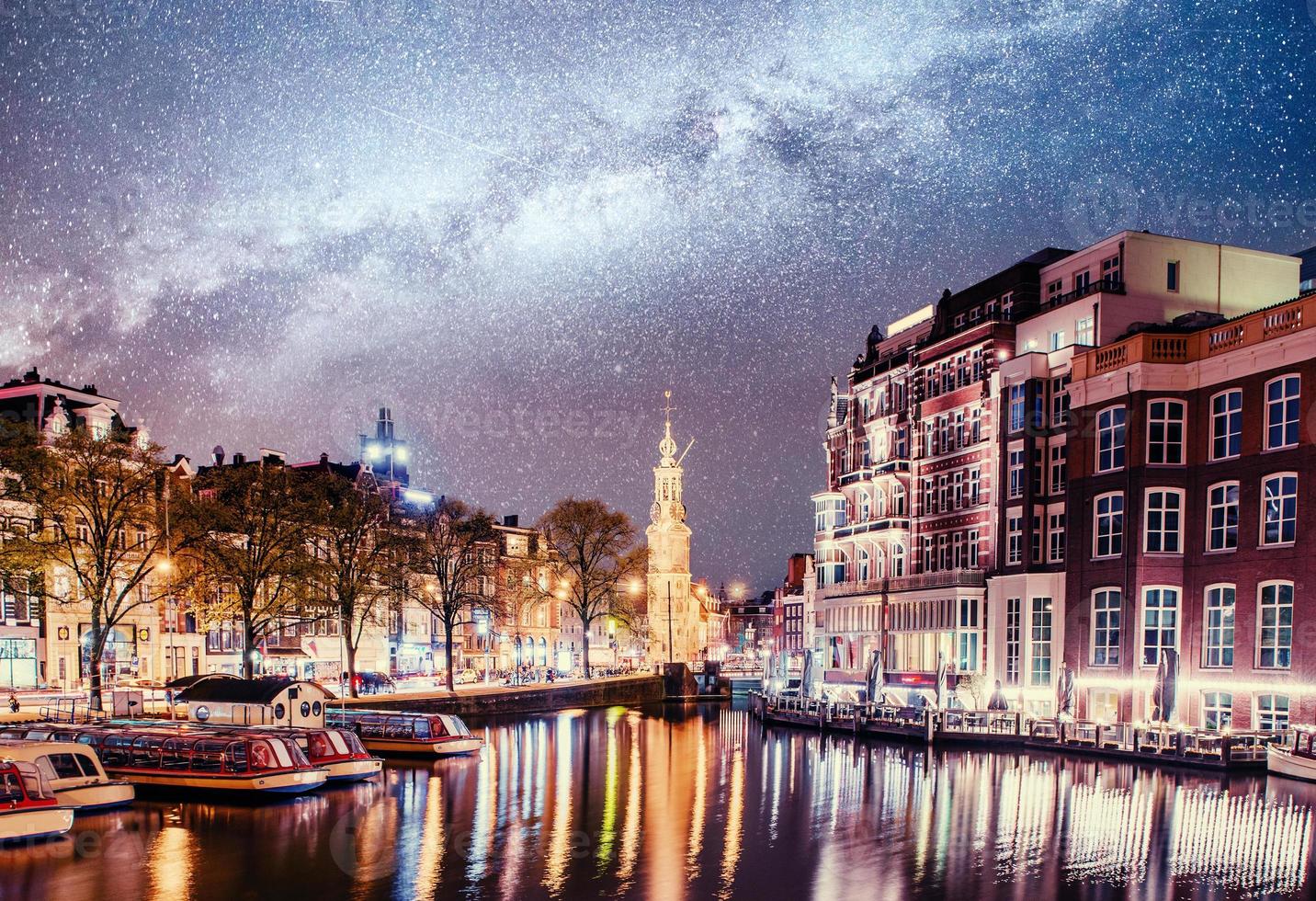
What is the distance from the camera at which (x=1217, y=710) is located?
6444 centimetres

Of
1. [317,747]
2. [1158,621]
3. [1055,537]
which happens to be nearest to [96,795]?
[317,747]

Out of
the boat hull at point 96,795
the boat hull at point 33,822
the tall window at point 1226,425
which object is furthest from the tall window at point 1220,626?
the boat hull at point 33,822

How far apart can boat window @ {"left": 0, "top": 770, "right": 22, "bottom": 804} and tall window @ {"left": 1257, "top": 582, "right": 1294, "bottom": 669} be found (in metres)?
53.0

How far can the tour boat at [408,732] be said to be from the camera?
6612 cm

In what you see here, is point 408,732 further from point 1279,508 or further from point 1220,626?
point 1279,508

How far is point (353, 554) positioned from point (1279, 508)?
59.9 meters

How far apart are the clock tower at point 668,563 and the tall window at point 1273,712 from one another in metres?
115

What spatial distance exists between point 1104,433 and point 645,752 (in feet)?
101

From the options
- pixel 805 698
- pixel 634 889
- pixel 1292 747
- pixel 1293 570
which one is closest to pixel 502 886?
pixel 634 889

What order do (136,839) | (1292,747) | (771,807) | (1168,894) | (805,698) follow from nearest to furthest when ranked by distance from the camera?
(1168,894)
(136,839)
(771,807)
(1292,747)
(805,698)

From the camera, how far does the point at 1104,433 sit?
233ft

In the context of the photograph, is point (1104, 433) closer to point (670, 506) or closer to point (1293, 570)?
point (1293, 570)

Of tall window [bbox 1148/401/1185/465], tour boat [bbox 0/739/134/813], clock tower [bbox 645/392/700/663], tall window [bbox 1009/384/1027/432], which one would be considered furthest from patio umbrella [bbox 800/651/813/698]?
clock tower [bbox 645/392/700/663]

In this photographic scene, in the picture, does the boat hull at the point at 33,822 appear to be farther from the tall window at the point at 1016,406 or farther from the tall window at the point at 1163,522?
the tall window at the point at 1016,406
